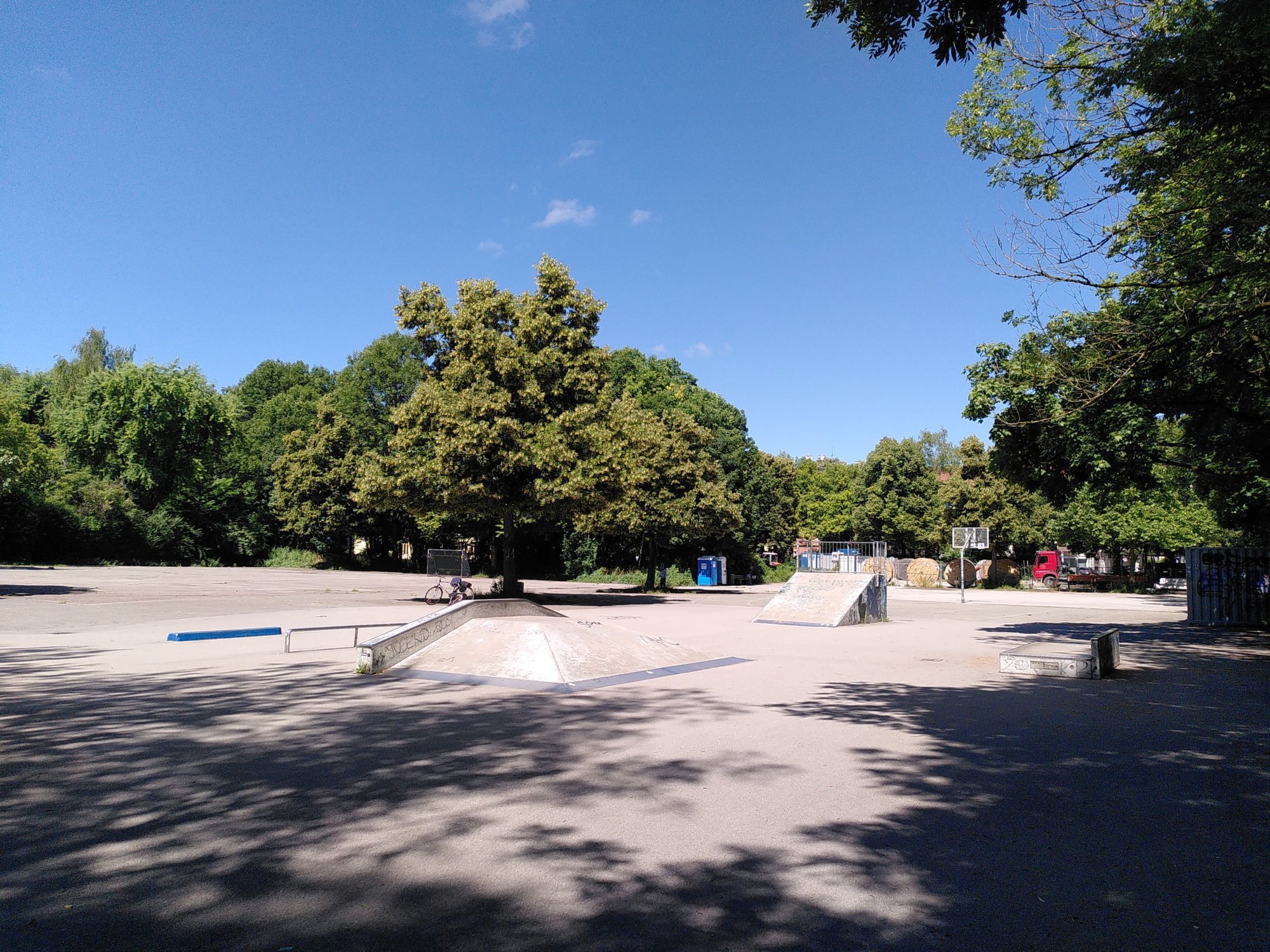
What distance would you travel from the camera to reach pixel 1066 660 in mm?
11602

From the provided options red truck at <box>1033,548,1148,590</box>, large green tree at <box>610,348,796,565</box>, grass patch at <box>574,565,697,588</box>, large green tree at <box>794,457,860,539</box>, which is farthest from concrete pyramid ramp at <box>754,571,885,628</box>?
large green tree at <box>794,457,860,539</box>

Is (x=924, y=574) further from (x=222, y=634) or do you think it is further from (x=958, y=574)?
(x=222, y=634)

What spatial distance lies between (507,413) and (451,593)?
6356 millimetres

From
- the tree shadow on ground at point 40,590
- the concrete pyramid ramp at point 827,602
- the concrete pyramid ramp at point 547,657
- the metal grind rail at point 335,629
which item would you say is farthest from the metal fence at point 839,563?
the tree shadow on ground at point 40,590

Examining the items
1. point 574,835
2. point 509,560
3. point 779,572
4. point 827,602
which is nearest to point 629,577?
point 779,572

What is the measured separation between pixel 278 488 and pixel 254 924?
2152 inches

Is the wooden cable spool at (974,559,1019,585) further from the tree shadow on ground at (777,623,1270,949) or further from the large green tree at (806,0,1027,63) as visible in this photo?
the large green tree at (806,0,1027,63)

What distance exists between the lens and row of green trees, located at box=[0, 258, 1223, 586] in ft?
82.4

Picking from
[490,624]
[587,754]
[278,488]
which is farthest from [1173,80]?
[278,488]

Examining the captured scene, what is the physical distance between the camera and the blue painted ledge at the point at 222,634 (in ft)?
45.6

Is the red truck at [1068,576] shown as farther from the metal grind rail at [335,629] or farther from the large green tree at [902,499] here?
the metal grind rail at [335,629]

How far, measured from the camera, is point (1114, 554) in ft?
165

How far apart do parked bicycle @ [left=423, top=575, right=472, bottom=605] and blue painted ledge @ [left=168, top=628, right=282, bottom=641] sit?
4875 millimetres

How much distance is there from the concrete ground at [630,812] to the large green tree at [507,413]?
13503 mm
